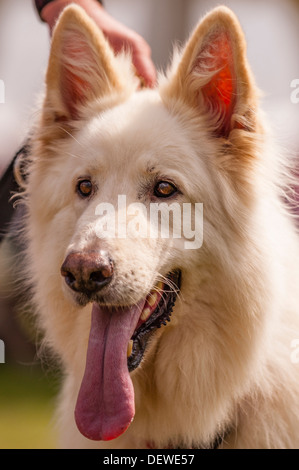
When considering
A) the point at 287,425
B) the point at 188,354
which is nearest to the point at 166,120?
the point at 188,354

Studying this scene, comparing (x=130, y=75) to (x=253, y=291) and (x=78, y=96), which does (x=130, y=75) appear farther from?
(x=253, y=291)

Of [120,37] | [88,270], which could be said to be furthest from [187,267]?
[120,37]

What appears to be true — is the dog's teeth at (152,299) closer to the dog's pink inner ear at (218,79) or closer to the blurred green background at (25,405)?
the dog's pink inner ear at (218,79)

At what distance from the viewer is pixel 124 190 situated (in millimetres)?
2516

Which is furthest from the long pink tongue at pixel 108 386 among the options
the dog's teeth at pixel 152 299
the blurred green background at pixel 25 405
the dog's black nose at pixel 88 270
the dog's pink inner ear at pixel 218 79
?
the blurred green background at pixel 25 405

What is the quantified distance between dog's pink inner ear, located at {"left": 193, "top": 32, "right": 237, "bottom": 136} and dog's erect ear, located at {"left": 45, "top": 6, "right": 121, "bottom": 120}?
1.78ft

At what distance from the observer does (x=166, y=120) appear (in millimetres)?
2729

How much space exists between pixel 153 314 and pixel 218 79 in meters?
1.27

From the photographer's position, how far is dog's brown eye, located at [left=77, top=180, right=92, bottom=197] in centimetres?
266

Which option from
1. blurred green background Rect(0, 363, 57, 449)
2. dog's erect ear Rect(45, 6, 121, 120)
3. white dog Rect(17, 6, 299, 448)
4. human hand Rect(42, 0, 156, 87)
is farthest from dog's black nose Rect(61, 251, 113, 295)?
blurred green background Rect(0, 363, 57, 449)

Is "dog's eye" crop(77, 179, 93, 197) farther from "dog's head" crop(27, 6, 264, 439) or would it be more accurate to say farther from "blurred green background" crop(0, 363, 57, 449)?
"blurred green background" crop(0, 363, 57, 449)

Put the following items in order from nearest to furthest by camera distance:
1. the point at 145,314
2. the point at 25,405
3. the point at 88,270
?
the point at 88,270 < the point at 145,314 < the point at 25,405

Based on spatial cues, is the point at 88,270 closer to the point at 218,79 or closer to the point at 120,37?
the point at 218,79
